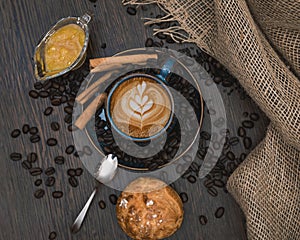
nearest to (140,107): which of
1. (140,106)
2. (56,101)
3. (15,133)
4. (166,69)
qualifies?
(140,106)

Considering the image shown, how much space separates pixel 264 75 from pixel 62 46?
500 millimetres

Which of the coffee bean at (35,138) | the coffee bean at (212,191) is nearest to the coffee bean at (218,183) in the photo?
the coffee bean at (212,191)

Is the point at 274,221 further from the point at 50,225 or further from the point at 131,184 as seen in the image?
the point at 50,225

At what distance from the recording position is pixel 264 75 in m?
1.16

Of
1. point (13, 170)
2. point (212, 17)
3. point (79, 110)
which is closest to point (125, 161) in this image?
point (79, 110)

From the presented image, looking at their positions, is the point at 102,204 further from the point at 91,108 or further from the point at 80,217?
the point at 91,108

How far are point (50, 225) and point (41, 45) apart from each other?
18.1 inches

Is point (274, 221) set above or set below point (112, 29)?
below

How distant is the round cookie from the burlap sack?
0.16 m

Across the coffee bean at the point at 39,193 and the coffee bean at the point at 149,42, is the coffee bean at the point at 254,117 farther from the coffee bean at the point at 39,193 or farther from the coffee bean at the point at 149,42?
the coffee bean at the point at 39,193

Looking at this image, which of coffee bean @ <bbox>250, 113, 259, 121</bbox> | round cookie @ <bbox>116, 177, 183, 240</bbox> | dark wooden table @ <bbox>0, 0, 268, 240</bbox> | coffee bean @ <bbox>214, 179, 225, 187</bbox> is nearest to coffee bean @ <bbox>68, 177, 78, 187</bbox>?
dark wooden table @ <bbox>0, 0, 268, 240</bbox>

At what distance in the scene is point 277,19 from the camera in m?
1.21

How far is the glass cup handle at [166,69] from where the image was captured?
1248 mm

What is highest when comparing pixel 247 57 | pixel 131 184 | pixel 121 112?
pixel 247 57
